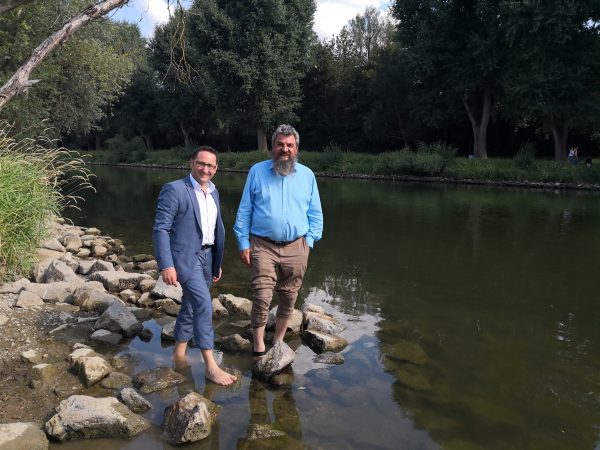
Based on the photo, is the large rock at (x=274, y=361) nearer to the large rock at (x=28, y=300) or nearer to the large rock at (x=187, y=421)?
the large rock at (x=187, y=421)

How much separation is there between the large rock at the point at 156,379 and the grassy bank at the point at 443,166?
2444cm

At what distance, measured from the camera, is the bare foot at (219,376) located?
4254 mm

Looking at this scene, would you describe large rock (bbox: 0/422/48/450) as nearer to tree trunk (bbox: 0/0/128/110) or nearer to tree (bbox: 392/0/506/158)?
tree trunk (bbox: 0/0/128/110)

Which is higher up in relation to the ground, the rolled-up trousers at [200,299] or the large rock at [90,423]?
the rolled-up trousers at [200,299]

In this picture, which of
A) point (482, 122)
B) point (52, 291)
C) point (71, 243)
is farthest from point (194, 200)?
point (482, 122)

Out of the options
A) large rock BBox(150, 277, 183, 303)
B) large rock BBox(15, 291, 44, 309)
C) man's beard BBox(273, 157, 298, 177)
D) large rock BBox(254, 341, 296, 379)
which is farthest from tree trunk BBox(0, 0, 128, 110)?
large rock BBox(254, 341, 296, 379)

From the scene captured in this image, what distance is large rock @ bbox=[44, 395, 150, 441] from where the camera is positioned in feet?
11.2

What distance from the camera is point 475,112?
107 ft

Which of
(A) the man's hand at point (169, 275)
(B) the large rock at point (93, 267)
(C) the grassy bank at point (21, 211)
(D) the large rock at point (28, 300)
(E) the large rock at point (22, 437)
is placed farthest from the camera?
(B) the large rock at point (93, 267)

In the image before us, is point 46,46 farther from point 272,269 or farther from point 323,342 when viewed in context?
point 323,342

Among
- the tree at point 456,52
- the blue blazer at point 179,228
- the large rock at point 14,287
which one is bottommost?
the large rock at point 14,287

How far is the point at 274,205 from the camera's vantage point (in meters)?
4.30

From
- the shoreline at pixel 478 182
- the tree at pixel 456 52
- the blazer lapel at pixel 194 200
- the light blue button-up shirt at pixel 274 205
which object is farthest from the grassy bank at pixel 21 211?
the tree at pixel 456 52

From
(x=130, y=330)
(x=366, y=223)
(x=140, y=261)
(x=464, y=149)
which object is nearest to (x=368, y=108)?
(x=464, y=149)
